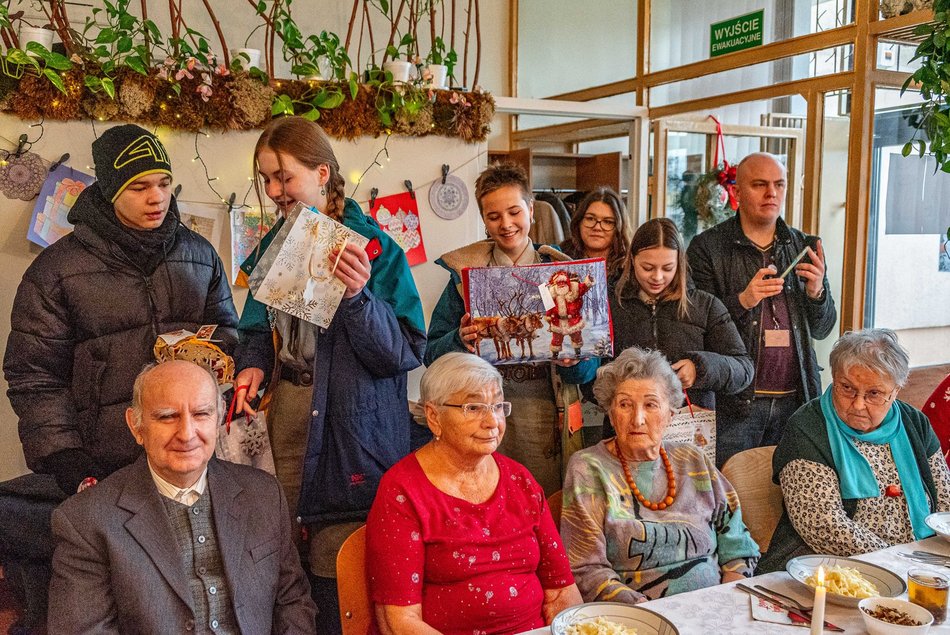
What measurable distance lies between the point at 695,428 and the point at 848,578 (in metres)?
0.77

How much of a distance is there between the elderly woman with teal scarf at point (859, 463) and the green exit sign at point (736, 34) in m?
2.45

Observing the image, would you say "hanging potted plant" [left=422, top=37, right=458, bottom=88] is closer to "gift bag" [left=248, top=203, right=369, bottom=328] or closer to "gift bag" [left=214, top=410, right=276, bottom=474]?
"gift bag" [left=248, top=203, right=369, bottom=328]

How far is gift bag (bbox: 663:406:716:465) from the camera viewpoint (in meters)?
2.44

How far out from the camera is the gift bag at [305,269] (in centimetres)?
201

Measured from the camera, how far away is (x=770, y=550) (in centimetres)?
235

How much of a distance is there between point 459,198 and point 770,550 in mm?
2187

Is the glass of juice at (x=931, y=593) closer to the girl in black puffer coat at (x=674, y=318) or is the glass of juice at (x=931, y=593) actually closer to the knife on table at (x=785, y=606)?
the knife on table at (x=785, y=606)

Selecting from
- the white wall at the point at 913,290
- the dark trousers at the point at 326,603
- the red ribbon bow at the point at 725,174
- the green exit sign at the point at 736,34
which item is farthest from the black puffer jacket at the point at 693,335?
the green exit sign at the point at 736,34

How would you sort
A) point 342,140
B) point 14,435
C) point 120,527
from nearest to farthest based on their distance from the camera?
point 120,527 < point 14,435 < point 342,140

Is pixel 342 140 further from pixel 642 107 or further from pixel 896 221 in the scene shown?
pixel 896 221

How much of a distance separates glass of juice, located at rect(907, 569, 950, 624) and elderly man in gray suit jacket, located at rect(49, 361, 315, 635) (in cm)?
133

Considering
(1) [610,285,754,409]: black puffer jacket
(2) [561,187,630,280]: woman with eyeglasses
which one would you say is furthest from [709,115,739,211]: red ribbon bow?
(1) [610,285,754,409]: black puffer jacket

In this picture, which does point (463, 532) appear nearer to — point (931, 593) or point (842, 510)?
point (931, 593)

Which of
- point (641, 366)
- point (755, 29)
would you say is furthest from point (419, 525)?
point (755, 29)
